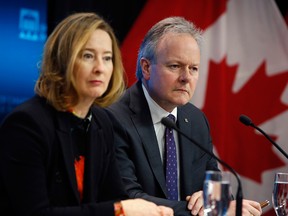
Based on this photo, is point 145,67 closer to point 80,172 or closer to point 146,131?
point 146,131

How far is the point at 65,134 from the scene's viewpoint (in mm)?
2346

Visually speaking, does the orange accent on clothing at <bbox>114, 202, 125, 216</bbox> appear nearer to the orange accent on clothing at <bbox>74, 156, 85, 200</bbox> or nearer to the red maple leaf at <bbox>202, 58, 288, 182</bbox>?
the orange accent on clothing at <bbox>74, 156, 85, 200</bbox>

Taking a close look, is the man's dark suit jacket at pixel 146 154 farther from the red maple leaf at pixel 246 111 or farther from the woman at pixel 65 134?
the red maple leaf at pixel 246 111

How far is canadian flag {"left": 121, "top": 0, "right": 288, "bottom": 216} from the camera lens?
496 cm

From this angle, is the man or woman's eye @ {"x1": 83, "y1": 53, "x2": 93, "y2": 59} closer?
woman's eye @ {"x1": 83, "y1": 53, "x2": 93, "y2": 59}

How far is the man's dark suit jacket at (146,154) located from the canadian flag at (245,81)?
1.57 metres

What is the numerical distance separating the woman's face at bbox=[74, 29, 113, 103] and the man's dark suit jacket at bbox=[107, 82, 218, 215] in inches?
28.1

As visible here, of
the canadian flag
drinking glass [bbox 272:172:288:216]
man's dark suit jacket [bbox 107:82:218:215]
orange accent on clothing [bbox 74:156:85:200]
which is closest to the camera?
orange accent on clothing [bbox 74:156:85:200]

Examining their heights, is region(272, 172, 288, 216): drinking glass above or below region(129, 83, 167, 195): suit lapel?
below

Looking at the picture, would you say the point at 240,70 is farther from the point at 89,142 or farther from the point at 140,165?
the point at 89,142

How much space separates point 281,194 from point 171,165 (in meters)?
0.74

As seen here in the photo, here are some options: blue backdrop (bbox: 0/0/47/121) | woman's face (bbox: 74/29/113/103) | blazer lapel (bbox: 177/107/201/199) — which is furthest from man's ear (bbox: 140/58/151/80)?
blue backdrop (bbox: 0/0/47/121)

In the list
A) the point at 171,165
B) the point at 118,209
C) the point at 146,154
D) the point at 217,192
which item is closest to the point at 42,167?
the point at 118,209

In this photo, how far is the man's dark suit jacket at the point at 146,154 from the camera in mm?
3029
